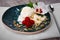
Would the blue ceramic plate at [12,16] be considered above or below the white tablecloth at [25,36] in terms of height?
above

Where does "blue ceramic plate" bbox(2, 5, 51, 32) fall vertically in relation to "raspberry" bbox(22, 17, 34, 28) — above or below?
above

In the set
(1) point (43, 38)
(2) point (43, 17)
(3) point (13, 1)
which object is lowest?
(1) point (43, 38)

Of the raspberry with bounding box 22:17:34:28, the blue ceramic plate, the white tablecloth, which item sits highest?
the blue ceramic plate

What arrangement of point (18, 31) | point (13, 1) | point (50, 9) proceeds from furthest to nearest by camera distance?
point (13, 1) → point (50, 9) → point (18, 31)

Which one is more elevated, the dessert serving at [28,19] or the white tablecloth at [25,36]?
the dessert serving at [28,19]

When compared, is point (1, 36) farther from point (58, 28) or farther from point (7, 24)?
point (58, 28)

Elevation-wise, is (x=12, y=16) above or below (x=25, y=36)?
above

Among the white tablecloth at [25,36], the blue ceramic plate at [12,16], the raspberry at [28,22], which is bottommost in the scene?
the white tablecloth at [25,36]

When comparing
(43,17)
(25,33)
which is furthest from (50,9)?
(25,33)
